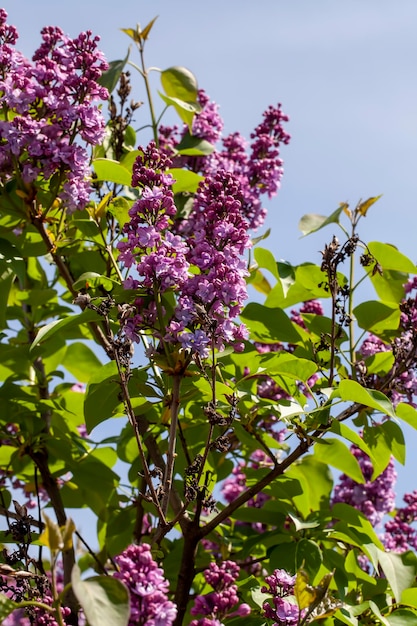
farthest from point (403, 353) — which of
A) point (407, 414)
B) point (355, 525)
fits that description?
point (355, 525)

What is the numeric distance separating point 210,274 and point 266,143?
5.10 feet

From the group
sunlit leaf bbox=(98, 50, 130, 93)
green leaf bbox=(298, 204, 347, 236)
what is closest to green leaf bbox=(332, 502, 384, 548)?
green leaf bbox=(298, 204, 347, 236)

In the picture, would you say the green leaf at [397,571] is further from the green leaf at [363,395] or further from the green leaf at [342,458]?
the green leaf at [363,395]

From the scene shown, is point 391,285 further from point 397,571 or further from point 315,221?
point 397,571

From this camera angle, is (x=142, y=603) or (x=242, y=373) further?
(x=242, y=373)

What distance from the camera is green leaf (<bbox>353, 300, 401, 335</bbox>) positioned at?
2716 millimetres

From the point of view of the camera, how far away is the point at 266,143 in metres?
3.33

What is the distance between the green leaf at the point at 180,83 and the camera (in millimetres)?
3230

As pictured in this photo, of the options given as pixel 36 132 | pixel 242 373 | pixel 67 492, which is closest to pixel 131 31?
pixel 36 132

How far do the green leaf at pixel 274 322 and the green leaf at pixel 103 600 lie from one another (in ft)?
4.46

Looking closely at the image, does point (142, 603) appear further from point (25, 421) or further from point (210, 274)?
point (25, 421)

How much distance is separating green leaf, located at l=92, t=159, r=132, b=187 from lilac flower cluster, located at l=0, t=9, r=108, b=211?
0.27 feet

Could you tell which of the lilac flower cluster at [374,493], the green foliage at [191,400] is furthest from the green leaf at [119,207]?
the lilac flower cluster at [374,493]

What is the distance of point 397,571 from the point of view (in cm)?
242
